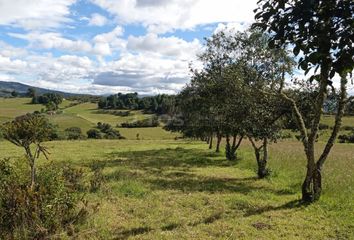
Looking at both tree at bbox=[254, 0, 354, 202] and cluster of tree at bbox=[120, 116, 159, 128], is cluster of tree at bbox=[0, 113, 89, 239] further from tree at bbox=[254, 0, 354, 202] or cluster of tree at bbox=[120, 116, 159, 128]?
cluster of tree at bbox=[120, 116, 159, 128]

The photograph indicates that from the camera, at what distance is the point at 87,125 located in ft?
320

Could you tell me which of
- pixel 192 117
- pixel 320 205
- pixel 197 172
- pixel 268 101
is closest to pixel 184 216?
pixel 320 205

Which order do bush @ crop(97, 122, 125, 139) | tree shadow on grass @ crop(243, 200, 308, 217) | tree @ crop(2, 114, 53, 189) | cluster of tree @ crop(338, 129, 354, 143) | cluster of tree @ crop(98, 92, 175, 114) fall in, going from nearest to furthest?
tree @ crop(2, 114, 53, 189), tree shadow on grass @ crop(243, 200, 308, 217), cluster of tree @ crop(338, 129, 354, 143), bush @ crop(97, 122, 125, 139), cluster of tree @ crop(98, 92, 175, 114)

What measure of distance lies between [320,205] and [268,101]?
22.7 ft

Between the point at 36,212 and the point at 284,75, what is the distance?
1441 cm

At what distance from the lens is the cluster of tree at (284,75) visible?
168 inches

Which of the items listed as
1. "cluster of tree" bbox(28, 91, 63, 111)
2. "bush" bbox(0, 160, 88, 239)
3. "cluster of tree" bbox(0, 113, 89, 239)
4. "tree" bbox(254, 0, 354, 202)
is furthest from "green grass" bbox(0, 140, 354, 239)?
"cluster of tree" bbox(28, 91, 63, 111)

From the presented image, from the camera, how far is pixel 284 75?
19984 millimetres

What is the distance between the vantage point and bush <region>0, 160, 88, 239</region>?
30.8ft

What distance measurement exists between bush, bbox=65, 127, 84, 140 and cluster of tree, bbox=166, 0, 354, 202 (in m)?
51.2

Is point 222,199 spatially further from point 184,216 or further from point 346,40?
point 346,40

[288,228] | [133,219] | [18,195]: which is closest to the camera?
[18,195]

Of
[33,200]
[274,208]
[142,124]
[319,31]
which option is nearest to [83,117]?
[142,124]

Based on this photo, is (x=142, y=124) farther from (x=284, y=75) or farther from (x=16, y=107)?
(x=284, y=75)
